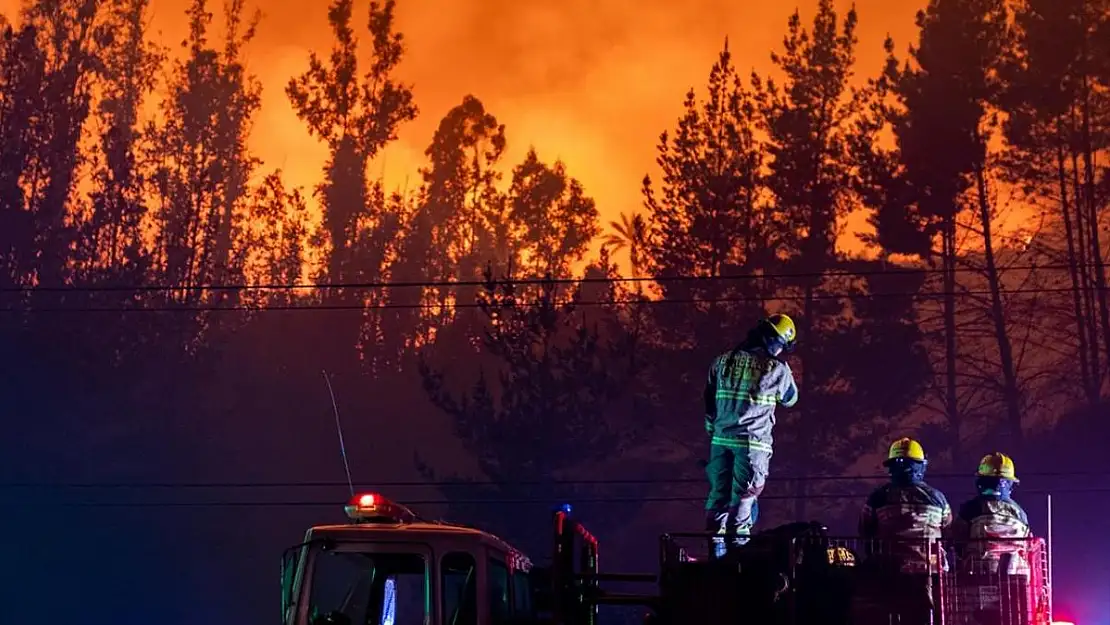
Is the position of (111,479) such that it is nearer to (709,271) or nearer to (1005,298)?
(709,271)

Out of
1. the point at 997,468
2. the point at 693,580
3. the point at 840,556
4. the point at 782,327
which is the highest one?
the point at 782,327

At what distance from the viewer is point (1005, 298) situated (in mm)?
38156

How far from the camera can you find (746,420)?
8539mm

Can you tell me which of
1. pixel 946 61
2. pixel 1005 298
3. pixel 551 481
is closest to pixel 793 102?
pixel 946 61

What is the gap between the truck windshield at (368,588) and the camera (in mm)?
6723

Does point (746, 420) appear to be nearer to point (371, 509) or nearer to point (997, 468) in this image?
point (997, 468)

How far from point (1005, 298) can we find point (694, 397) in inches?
434

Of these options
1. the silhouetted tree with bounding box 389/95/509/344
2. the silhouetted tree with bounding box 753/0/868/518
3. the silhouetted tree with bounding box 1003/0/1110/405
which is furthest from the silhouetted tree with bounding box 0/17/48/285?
the silhouetted tree with bounding box 1003/0/1110/405

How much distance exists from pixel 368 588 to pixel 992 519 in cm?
416

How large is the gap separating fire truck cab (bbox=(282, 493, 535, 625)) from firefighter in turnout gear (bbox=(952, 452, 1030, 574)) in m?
2.84

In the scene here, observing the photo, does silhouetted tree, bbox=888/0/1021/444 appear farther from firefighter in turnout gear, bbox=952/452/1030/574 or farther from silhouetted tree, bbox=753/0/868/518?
firefighter in turnout gear, bbox=952/452/1030/574

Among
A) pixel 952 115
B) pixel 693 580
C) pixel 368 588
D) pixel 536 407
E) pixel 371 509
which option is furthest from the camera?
pixel 952 115

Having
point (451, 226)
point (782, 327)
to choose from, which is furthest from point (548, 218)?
point (782, 327)

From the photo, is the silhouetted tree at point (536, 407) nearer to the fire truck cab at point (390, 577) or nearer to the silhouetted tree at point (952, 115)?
the silhouetted tree at point (952, 115)
